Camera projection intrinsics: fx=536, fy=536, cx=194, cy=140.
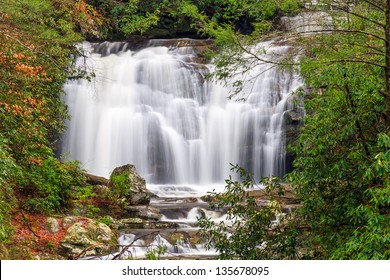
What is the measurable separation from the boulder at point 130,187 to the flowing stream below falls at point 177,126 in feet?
7.27

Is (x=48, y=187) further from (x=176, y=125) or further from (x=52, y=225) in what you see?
(x=176, y=125)

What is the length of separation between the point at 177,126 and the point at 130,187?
20.6 feet

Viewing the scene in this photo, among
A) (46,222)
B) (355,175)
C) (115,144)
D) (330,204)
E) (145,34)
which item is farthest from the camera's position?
(145,34)

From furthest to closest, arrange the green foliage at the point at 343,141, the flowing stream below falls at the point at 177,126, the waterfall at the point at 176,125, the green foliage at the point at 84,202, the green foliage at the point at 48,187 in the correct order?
the waterfall at the point at 176,125 → the flowing stream below falls at the point at 177,126 → the green foliage at the point at 84,202 → the green foliage at the point at 48,187 → the green foliage at the point at 343,141

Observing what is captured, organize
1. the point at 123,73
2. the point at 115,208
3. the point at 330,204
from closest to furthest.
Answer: the point at 330,204 → the point at 115,208 → the point at 123,73

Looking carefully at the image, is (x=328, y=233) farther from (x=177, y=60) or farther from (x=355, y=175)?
(x=177, y=60)

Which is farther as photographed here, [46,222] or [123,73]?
[123,73]

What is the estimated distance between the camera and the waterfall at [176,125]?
20922 millimetres

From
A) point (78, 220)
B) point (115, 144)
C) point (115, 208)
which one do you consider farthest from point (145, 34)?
point (78, 220)

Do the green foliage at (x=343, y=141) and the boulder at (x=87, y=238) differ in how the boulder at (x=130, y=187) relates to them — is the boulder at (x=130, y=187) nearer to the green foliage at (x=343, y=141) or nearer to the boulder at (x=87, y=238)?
the boulder at (x=87, y=238)

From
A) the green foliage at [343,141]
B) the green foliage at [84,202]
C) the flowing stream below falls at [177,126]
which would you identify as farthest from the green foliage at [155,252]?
the flowing stream below falls at [177,126]

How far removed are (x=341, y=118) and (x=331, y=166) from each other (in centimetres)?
72

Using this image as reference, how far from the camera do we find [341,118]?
7840mm

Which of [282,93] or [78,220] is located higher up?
[282,93]
